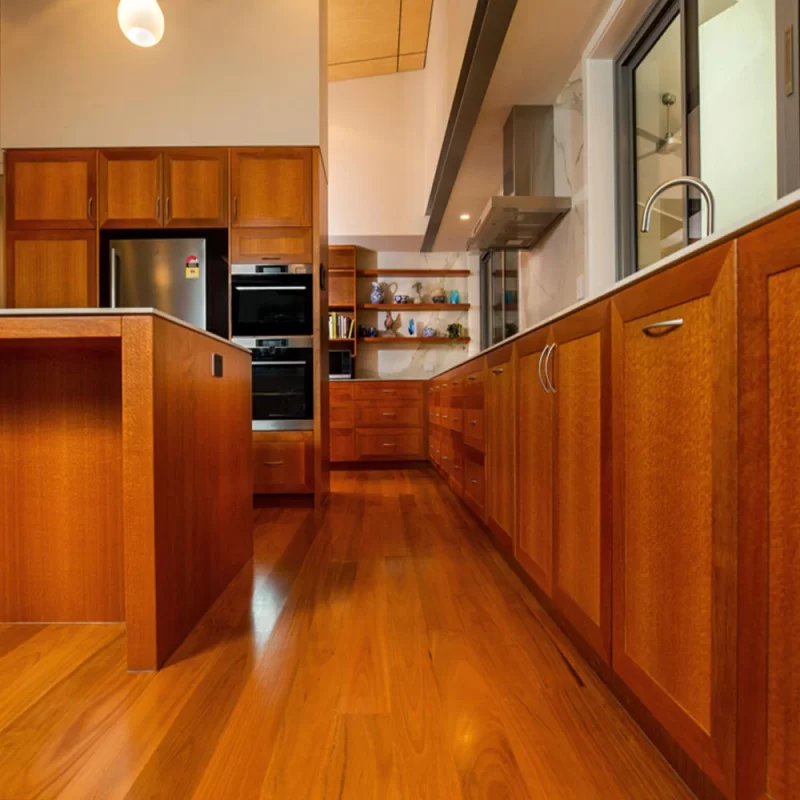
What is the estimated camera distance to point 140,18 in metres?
2.11

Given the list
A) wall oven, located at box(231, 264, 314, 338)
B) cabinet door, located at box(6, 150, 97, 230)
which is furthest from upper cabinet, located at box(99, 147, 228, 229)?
wall oven, located at box(231, 264, 314, 338)

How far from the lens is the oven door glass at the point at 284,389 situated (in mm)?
3412

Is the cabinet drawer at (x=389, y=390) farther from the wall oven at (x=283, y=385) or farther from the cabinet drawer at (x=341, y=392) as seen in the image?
the wall oven at (x=283, y=385)

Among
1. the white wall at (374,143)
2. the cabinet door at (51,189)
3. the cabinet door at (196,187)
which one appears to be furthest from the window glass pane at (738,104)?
the white wall at (374,143)

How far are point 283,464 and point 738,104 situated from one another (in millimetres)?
2829

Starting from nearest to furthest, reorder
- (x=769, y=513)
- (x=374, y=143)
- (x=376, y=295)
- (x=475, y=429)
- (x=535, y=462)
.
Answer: (x=769, y=513) < (x=535, y=462) < (x=475, y=429) < (x=374, y=143) < (x=376, y=295)

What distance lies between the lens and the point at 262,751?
98 cm

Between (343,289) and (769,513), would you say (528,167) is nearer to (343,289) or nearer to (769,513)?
(343,289)

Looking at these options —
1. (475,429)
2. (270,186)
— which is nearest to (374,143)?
(270,186)

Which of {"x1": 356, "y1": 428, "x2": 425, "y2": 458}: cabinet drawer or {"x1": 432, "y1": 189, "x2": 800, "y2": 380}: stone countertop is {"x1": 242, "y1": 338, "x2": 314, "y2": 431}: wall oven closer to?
{"x1": 356, "y1": 428, "x2": 425, "y2": 458}: cabinet drawer

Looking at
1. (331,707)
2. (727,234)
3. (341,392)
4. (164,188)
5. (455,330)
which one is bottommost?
(331,707)

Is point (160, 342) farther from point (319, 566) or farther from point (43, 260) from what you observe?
point (43, 260)

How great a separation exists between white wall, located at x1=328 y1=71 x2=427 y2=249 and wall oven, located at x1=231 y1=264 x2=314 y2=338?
2441mm

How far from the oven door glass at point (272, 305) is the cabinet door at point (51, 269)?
0.92m
